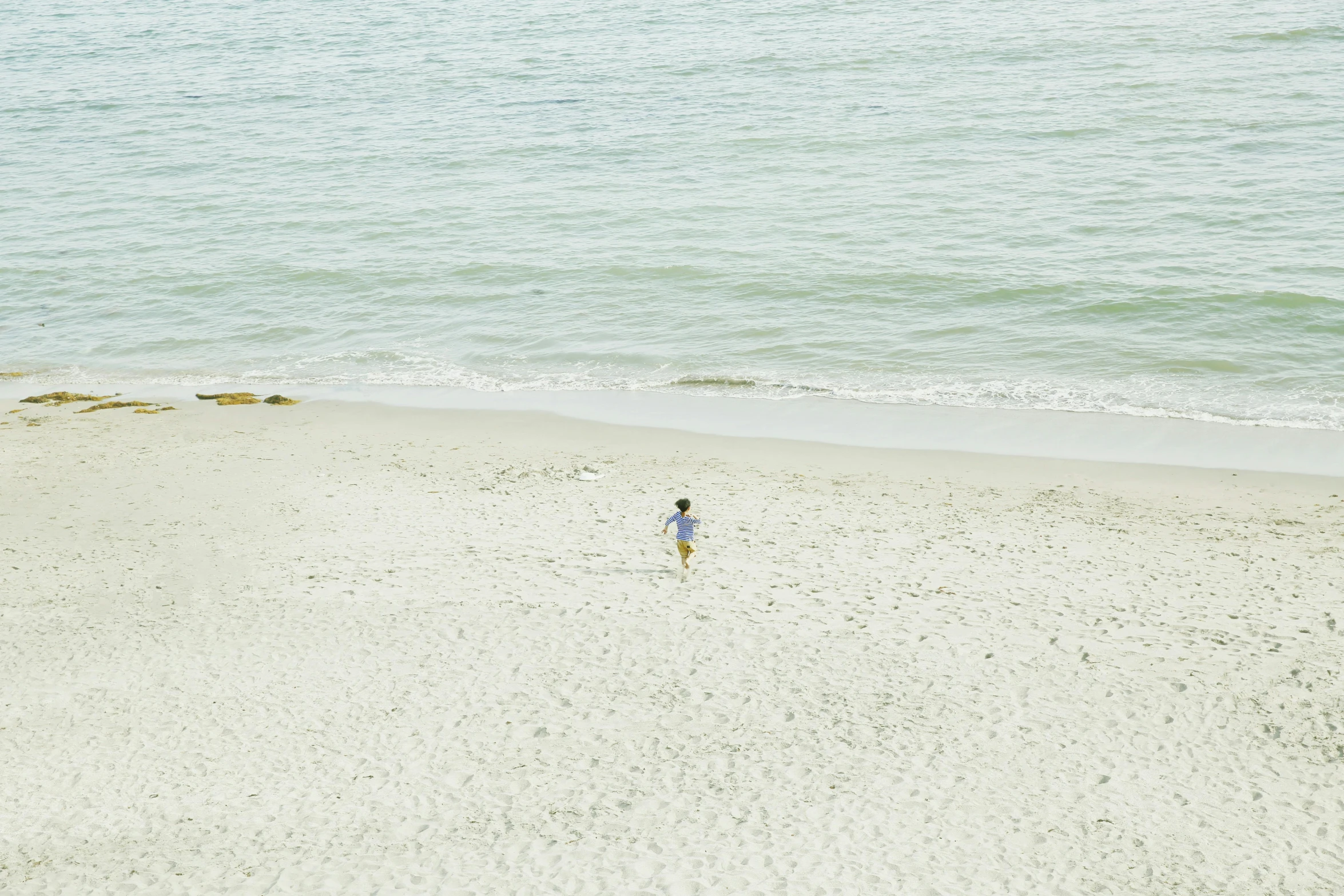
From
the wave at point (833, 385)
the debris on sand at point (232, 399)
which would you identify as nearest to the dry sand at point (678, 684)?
the wave at point (833, 385)

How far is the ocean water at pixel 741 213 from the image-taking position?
1759 centimetres

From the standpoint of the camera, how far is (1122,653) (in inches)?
364

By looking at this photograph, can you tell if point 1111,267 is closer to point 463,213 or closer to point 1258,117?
point 1258,117

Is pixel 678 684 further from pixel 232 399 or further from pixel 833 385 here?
pixel 232 399

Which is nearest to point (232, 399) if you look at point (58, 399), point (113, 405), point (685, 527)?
point (113, 405)

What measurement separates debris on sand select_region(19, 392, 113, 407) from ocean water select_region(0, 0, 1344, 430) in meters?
1.63

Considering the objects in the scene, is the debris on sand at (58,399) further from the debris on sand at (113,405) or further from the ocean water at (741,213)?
the ocean water at (741,213)

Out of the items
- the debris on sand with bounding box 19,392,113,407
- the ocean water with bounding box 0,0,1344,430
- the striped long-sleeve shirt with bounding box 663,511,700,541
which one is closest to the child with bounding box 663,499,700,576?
the striped long-sleeve shirt with bounding box 663,511,700,541

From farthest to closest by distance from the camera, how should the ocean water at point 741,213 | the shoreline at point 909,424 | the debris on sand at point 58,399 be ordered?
the ocean water at point 741,213
the debris on sand at point 58,399
the shoreline at point 909,424

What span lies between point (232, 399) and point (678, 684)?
10629 millimetres

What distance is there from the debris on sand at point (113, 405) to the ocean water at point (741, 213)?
1576 mm

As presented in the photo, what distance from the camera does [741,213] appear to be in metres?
23.9

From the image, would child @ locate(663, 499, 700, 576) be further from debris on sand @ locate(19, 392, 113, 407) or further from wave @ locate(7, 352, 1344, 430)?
debris on sand @ locate(19, 392, 113, 407)

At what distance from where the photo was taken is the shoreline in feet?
44.5
